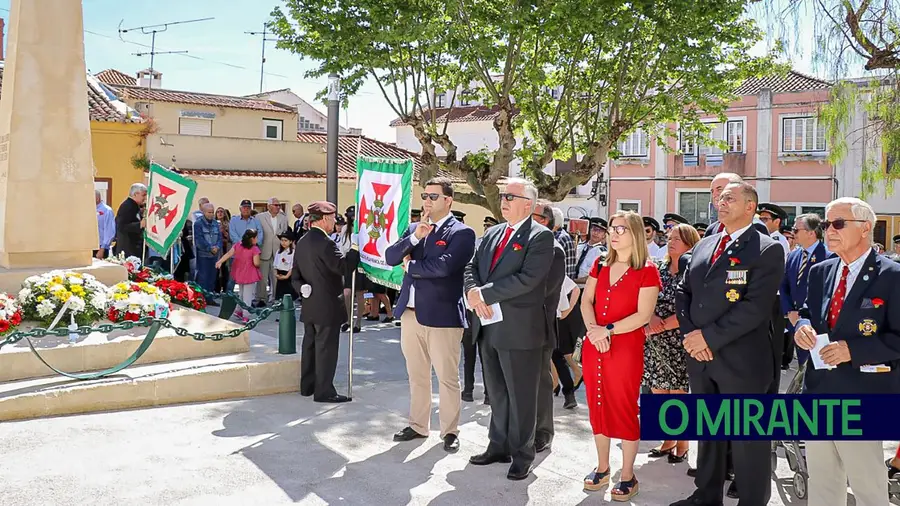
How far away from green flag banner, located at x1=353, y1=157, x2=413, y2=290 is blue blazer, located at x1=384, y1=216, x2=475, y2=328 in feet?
2.45

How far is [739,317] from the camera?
4816 mm

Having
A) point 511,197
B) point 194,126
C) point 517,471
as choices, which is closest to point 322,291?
point 511,197

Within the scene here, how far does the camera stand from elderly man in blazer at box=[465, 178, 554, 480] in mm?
5773

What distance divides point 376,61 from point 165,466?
41.1ft

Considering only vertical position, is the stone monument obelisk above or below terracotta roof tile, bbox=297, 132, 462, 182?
below

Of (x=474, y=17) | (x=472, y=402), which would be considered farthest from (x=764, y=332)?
(x=474, y=17)

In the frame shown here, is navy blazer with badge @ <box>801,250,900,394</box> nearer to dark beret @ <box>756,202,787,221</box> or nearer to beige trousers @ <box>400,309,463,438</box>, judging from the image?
beige trousers @ <box>400,309,463,438</box>

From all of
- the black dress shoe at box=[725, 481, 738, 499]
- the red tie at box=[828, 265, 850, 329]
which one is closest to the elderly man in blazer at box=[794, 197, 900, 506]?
the red tie at box=[828, 265, 850, 329]

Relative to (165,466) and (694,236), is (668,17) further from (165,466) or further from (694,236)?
(165,466)

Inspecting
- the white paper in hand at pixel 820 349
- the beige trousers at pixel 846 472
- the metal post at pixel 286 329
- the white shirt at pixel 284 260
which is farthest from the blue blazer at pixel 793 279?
the white shirt at pixel 284 260

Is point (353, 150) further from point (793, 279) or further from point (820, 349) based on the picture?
point (820, 349)

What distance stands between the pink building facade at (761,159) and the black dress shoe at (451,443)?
25627 millimetres

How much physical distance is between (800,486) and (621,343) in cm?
138

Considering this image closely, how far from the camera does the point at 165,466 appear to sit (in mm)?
5871
